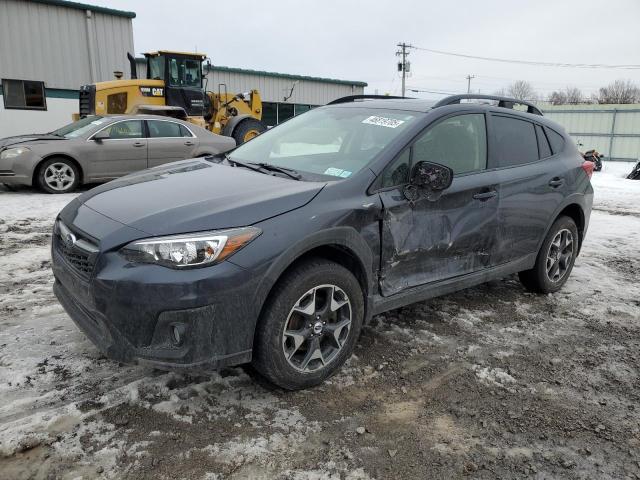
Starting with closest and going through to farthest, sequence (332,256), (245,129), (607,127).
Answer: (332,256) < (245,129) < (607,127)

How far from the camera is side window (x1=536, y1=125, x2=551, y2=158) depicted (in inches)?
171

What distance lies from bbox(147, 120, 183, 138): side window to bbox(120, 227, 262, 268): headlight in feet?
26.4

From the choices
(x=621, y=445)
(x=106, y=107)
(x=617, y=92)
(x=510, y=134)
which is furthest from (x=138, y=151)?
(x=617, y=92)

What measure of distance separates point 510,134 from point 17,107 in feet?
60.1

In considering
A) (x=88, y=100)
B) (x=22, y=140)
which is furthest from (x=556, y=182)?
(x=88, y=100)

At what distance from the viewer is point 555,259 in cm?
459

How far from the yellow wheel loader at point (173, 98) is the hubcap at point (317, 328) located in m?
10.9

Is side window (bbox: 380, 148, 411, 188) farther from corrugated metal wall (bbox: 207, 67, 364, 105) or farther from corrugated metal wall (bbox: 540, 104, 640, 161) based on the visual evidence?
corrugated metal wall (bbox: 207, 67, 364, 105)

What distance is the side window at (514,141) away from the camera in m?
3.95

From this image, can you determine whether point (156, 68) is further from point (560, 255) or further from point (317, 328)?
point (317, 328)

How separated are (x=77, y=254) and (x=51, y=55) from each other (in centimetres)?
1829

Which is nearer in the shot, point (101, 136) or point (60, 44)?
point (101, 136)

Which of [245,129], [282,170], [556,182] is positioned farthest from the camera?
[245,129]

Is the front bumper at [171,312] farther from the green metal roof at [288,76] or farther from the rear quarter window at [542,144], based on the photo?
the green metal roof at [288,76]
